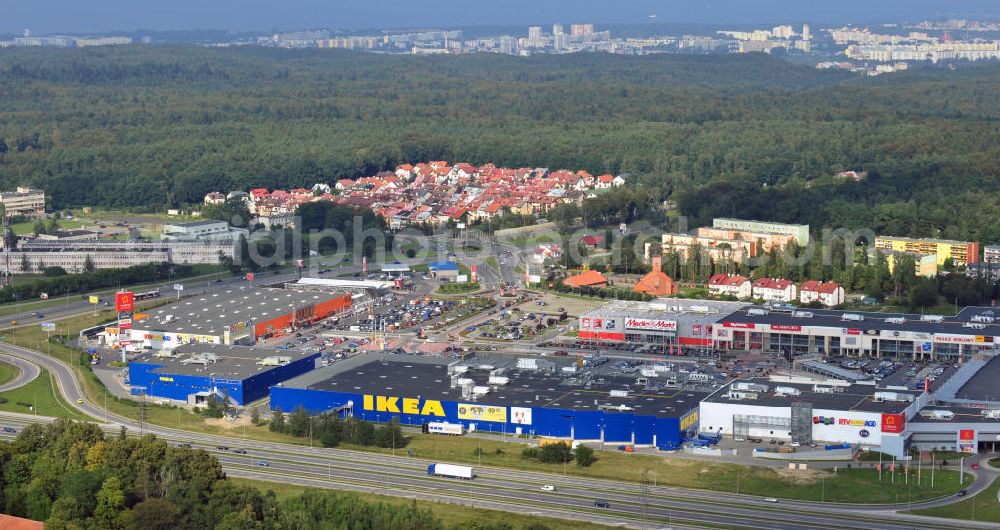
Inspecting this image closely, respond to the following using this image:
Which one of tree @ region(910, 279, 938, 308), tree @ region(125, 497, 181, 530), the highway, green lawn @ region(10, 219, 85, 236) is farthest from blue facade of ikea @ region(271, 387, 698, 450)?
green lawn @ region(10, 219, 85, 236)

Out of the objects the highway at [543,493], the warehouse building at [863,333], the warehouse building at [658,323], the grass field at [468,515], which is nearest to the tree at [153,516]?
the grass field at [468,515]

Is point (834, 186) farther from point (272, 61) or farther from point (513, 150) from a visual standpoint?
point (272, 61)

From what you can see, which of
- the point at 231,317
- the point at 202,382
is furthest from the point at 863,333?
the point at 231,317

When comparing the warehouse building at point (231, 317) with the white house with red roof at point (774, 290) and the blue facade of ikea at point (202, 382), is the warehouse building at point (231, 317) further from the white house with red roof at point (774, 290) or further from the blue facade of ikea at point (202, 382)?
the white house with red roof at point (774, 290)

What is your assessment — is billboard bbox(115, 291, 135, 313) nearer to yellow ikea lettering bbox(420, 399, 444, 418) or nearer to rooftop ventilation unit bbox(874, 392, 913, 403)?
yellow ikea lettering bbox(420, 399, 444, 418)

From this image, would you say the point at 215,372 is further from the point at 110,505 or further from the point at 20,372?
the point at 110,505
